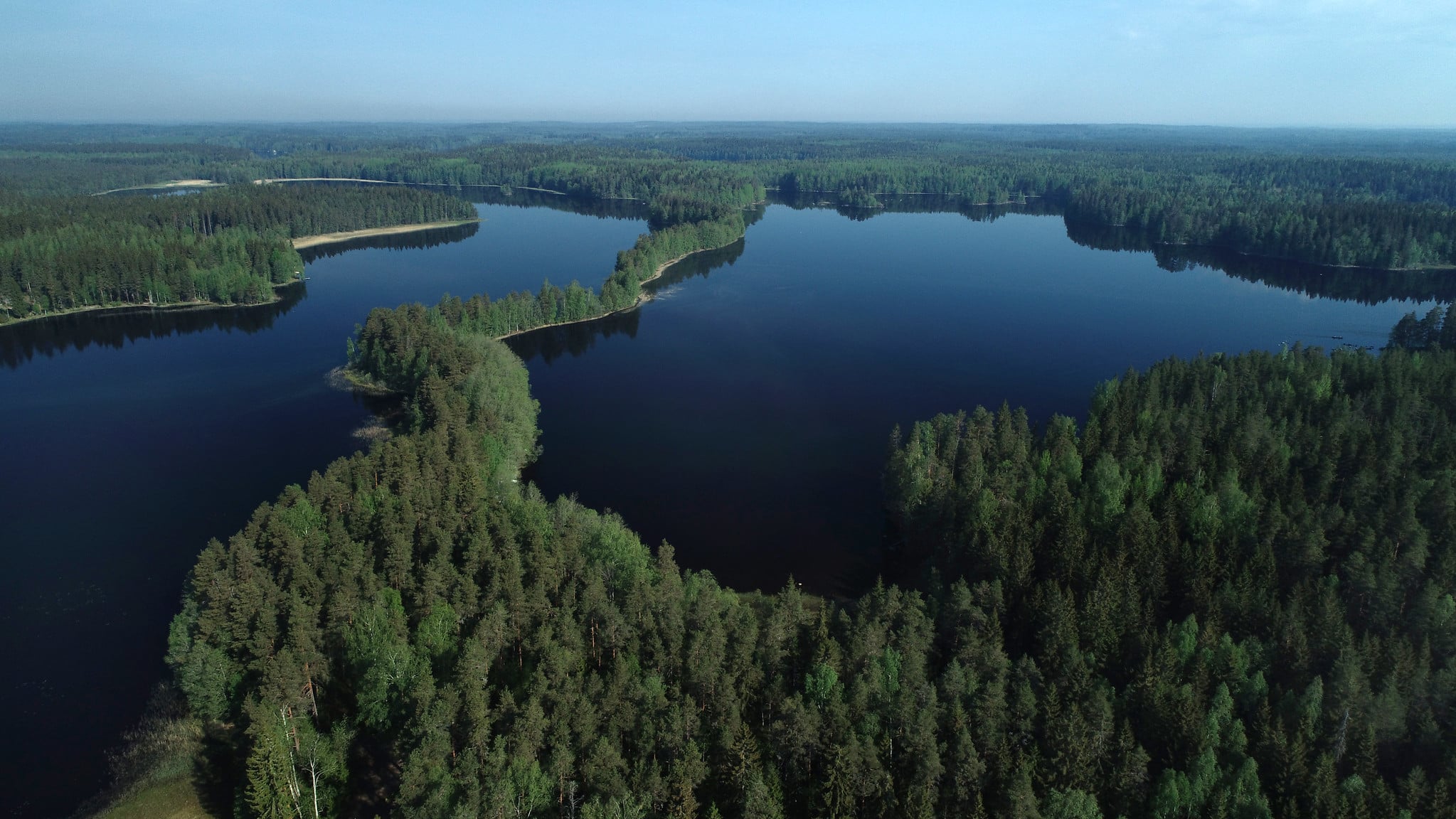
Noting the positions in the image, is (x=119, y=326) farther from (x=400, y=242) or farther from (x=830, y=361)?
(x=830, y=361)

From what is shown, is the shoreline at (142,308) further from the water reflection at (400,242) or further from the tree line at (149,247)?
the water reflection at (400,242)

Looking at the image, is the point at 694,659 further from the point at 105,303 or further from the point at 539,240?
the point at 539,240

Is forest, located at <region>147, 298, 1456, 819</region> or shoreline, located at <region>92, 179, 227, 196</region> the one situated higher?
shoreline, located at <region>92, 179, 227, 196</region>

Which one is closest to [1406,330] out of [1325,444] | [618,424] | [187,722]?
[1325,444]

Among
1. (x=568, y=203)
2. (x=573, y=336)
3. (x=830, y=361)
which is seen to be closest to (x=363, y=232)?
(x=568, y=203)

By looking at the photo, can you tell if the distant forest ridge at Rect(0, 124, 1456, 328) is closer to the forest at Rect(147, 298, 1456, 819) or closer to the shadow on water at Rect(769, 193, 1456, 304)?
→ the shadow on water at Rect(769, 193, 1456, 304)

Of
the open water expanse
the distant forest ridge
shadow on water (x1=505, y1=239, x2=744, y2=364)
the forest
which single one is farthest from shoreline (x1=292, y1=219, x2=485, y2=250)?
the forest
